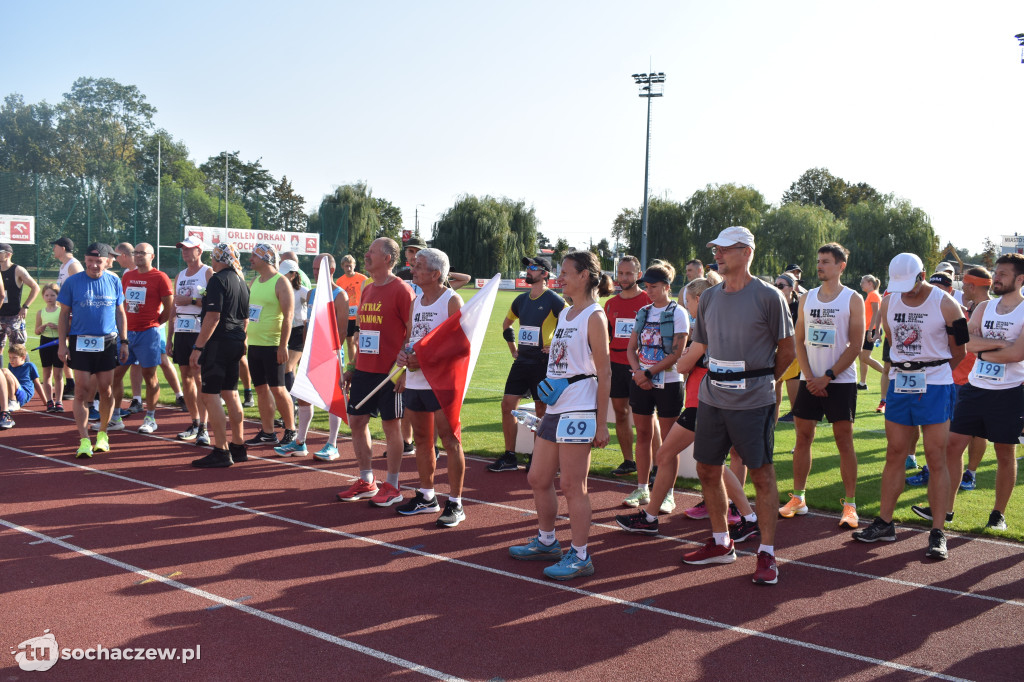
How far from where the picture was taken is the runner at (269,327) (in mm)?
8477

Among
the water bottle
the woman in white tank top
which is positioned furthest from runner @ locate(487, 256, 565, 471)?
the woman in white tank top

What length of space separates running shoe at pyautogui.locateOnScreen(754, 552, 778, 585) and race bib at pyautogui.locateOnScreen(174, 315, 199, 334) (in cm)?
644

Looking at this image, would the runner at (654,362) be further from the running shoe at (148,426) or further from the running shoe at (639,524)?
the running shoe at (148,426)

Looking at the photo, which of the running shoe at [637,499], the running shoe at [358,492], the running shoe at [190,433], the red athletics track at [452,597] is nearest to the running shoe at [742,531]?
the red athletics track at [452,597]

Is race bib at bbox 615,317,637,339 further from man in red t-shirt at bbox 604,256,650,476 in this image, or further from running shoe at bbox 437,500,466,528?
running shoe at bbox 437,500,466,528

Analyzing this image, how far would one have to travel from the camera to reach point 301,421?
28.6 ft

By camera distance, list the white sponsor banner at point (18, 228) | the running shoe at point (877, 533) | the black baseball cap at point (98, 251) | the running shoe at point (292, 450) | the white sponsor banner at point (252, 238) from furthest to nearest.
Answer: the white sponsor banner at point (252, 238) < the white sponsor banner at point (18, 228) < the running shoe at point (292, 450) < the black baseball cap at point (98, 251) < the running shoe at point (877, 533)

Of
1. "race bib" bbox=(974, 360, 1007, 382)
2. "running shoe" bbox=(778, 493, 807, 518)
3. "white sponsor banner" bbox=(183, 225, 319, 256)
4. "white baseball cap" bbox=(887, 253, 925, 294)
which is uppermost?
"white sponsor banner" bbox=(183, 225, 319, 256)

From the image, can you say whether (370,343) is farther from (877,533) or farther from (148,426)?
(148,426)

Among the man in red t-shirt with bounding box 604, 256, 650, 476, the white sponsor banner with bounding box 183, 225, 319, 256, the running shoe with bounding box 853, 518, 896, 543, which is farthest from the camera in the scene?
the white sponsor banner with bounding box 183, 225, 319, 256

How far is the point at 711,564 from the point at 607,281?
3.19m

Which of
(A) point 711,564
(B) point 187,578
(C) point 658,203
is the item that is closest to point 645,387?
(A) point 711,564

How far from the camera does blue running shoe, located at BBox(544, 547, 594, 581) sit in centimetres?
518

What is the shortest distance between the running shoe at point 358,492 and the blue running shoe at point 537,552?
1.93 m
